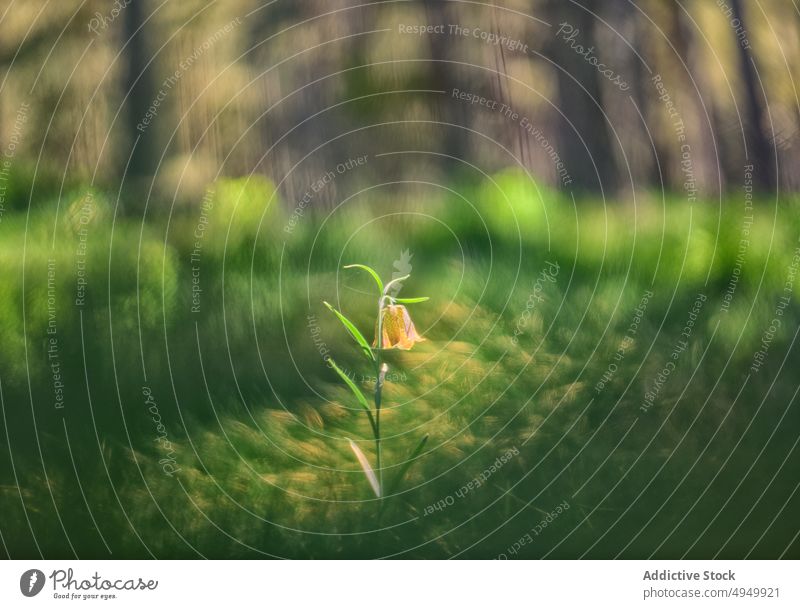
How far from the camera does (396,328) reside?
65.7 inches

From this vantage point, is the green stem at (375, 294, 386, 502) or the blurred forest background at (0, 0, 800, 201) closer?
the green stem at (375, 294, 386, 502)

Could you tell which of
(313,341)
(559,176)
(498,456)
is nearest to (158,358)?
(313,341)

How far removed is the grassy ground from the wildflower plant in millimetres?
19

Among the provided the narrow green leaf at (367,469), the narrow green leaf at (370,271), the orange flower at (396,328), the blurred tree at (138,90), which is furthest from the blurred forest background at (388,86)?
the narrow green leaf at (367,469)

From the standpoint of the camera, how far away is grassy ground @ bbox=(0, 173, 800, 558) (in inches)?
66.2

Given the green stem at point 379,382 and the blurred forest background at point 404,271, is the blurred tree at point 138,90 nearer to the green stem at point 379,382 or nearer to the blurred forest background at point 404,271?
the blurred forest background at point 404,271

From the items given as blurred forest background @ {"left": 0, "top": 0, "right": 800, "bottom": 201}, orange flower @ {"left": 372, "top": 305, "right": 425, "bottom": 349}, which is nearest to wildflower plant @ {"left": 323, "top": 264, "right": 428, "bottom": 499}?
orange flower @ {"left": 372, "top": 305, "right": 425, "bottom": 349}

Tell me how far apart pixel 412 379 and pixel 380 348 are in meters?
0.13

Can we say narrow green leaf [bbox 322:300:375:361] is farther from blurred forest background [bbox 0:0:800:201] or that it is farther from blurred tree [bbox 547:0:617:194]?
blurred tree [bbox 547:0:617:194]

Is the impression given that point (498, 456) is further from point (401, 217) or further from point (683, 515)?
point (401, 217)

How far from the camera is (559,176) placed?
1.83 metres

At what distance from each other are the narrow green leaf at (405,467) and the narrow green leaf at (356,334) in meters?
0.19

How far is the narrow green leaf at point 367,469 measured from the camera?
1.70 m
